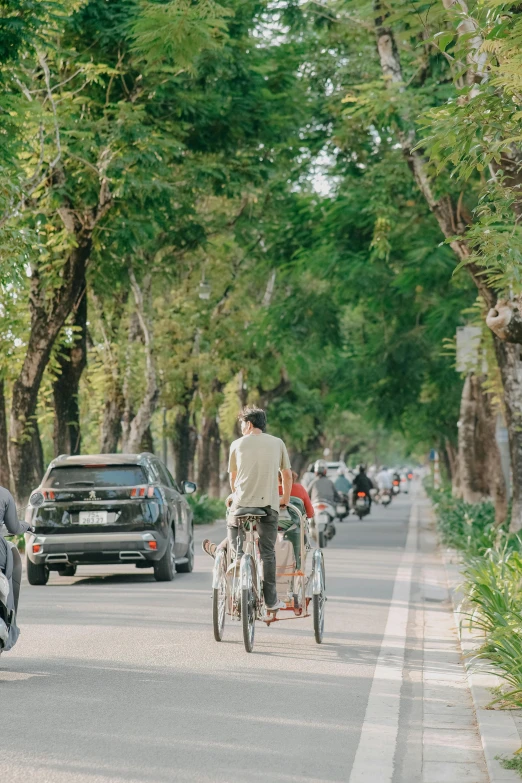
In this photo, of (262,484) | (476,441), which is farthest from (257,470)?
(476,441)

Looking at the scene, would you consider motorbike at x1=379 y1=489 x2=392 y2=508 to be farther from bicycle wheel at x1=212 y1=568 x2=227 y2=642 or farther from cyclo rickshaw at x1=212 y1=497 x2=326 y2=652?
bicycle wheel at x1=212 y1=568 x2=227 y2=642

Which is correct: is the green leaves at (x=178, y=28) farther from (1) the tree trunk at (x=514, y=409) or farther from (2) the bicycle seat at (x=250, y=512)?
(2) the bicycle seat at (x=250, y=512)

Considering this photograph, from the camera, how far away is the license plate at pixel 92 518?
53.8ft

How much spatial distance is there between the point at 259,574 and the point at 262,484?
2.25ft

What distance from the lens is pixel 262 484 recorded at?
407 inches

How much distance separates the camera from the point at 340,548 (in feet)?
89.1

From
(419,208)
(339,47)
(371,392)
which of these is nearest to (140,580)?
(419,208)

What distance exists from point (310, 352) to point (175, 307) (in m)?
6.41

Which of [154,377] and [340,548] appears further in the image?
[154,377]

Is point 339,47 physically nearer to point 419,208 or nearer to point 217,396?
point 419,208

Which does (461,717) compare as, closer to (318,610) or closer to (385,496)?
(318,610)

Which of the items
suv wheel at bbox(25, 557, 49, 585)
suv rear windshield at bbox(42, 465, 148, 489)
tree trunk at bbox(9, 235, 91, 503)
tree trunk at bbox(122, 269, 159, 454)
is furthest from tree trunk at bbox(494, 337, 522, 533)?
tree trunk at bbox(122, 269, 159, 454)

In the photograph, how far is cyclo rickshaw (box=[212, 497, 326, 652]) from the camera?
10.3 m

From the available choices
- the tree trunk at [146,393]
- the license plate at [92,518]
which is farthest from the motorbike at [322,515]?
the license plate at [92,518]
